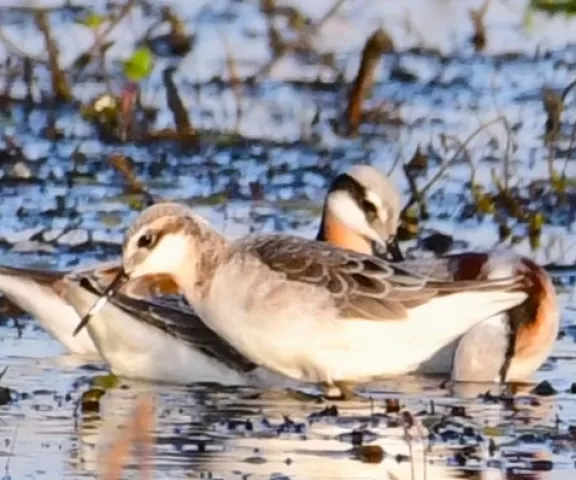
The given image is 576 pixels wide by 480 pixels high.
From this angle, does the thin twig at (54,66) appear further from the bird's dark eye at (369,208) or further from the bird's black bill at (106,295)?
the bird's black bill at (106,295)

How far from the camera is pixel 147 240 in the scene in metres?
10.5

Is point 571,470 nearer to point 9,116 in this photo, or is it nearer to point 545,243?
point 545,243

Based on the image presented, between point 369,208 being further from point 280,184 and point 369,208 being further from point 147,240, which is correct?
point 280,184

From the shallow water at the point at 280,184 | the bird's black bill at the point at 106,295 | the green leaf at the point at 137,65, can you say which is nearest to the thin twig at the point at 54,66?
the shallow water at the point at 280,184

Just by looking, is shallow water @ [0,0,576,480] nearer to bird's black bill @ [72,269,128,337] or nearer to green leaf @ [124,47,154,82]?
bird's black bill @ [72,269,128,337]

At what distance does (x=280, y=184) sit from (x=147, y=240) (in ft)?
12.6

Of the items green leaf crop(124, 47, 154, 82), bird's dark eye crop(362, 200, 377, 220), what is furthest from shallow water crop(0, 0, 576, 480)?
bird's dark eye crop(362, 200, 377, 220)

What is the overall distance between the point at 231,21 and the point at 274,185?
472cm

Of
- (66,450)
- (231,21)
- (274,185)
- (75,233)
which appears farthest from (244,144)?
(66,450)

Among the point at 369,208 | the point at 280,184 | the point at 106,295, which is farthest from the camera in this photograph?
the point at 280,184

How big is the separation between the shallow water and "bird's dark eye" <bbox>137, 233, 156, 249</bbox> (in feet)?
1.77

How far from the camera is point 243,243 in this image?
10641 mm

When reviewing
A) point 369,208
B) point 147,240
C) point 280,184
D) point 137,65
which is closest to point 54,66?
point 137,65

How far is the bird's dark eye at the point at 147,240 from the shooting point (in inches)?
415
